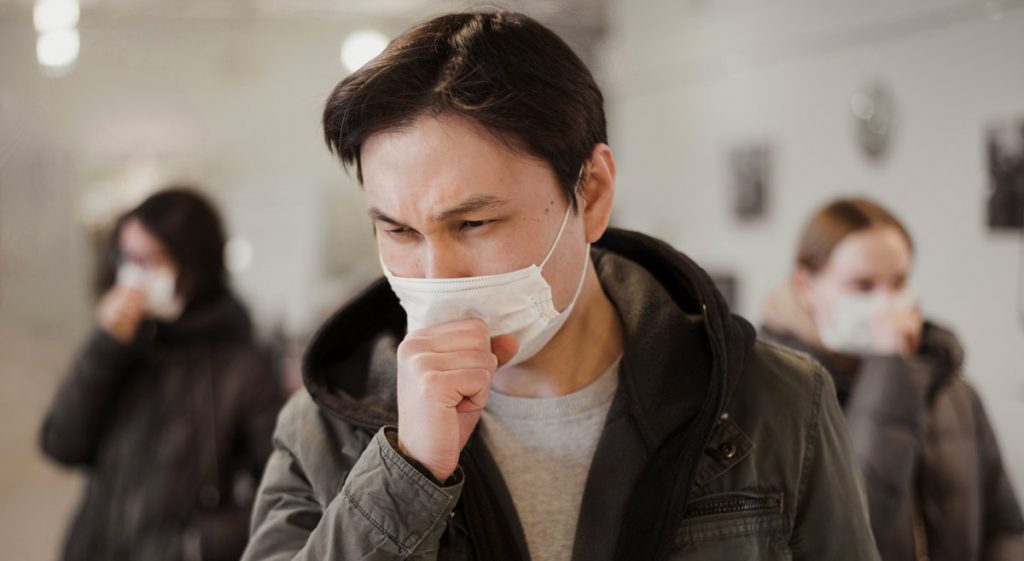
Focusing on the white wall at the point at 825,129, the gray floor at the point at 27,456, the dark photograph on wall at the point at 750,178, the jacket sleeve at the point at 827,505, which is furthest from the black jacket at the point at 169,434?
the dark photograph on wall at the point at 750,178

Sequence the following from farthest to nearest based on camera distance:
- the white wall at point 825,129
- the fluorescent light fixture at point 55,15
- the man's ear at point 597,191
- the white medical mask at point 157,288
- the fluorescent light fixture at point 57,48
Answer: the fluorescent light fixture at point 57,48 → the fluorescent light fixture at point 55,15 → the white wall at point 825,129 → the white medical mask at point 157,288 → the man's ear at point 597,191

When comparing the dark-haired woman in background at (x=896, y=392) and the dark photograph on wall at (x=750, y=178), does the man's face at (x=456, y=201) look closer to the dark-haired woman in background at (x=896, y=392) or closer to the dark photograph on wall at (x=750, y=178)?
the dark-haired woman in background at (x=896, y=392)

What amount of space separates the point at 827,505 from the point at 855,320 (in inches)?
48.2

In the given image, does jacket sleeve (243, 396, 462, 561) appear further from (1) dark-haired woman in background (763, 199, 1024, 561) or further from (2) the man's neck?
(1) dark-haired woman in background (763, 199, 1024, 561)

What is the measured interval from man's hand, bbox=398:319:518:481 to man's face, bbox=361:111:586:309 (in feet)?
0.29

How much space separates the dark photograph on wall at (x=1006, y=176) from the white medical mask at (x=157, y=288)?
2.83 metres

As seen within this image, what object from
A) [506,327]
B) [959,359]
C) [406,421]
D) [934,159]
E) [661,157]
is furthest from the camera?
[661,157]

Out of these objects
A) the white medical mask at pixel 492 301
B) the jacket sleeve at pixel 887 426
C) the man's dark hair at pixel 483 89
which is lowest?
the jacket sleeve at pixel 887 426

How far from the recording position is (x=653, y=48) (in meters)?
6.18

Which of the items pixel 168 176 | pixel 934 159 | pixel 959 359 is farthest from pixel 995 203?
pixel 168 176

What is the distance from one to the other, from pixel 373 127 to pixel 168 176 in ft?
14.8

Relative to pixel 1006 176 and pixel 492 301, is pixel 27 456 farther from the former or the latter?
pixel 1006 176

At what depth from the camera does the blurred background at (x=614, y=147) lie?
365cm

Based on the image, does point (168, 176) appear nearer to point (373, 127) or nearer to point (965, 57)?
point (965, 57)
